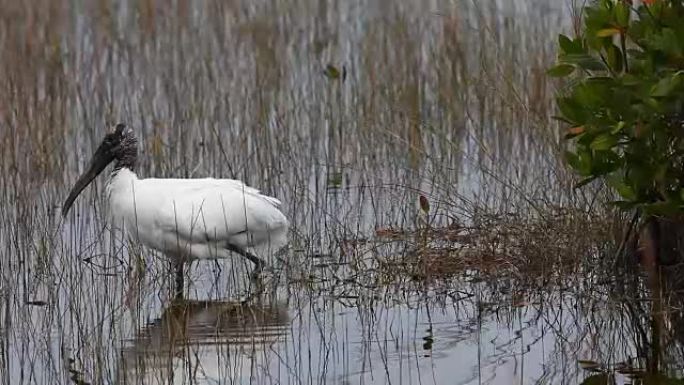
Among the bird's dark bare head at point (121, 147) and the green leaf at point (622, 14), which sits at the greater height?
the green leaf at point (622, 14)

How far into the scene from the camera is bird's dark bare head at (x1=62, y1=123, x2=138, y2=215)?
799 cm

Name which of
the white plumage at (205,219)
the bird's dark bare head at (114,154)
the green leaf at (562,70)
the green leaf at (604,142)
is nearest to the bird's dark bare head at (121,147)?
the bird's dark bare head at (114,154)

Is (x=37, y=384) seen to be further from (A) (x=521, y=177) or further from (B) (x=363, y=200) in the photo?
(A) (x=521, y=177)

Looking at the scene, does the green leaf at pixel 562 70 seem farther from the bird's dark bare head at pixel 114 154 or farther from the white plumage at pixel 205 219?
the bird's dark bare head at pixel 114 154

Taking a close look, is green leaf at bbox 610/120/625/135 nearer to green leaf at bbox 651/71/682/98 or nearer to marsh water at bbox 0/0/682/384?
green leaf at bbox 651/71/682/98

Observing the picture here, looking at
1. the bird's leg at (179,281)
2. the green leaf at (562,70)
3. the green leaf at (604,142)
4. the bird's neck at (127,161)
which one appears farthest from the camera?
the bird's neck at (127,161)

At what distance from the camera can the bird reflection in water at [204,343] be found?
5.47 metres

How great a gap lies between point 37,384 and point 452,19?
5.81 metres

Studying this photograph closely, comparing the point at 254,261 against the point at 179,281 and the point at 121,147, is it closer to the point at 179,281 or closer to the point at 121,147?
the point at 179,281

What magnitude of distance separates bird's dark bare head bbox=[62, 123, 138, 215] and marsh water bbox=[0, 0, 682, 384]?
23 cm

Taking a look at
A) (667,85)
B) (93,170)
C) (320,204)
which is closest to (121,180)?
(93,170)

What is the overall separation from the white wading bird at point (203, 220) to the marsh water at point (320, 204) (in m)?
0.15

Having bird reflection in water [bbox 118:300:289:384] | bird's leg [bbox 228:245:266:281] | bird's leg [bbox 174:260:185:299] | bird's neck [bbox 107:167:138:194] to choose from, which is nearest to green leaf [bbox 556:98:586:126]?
bird reflection in water [bbox 118:300:289:384]

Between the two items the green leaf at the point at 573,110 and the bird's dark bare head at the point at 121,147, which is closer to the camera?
the green leaf at the point at 573,110
